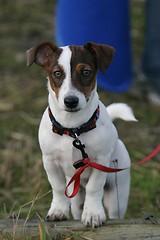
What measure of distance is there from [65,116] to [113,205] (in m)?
0.79

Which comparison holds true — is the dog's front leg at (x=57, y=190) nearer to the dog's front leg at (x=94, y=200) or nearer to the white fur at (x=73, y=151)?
the white fur at (x=73, y=151)

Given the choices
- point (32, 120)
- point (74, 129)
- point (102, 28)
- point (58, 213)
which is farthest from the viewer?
point (102, 28)

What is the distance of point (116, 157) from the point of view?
11.5 feet

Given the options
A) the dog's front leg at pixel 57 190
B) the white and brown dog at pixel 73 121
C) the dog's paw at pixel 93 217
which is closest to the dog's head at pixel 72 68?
the white and brown dog at pixel 73 121

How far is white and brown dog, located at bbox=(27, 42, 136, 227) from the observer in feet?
9.77

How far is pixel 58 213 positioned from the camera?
329 cm

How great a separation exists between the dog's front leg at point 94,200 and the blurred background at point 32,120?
0.24m

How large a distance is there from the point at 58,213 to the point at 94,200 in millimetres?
224

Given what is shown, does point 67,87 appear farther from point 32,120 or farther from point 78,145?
point 32,120

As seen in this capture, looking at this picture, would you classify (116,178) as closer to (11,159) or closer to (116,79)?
(11,159)

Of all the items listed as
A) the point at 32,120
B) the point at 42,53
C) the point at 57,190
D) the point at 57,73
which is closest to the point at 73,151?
the point at 57,190

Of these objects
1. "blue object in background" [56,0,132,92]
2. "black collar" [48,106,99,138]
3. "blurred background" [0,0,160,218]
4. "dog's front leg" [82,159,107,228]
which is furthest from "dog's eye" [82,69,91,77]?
"blue object in background" [56,0,132,92]

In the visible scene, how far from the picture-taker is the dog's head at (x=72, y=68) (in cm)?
293

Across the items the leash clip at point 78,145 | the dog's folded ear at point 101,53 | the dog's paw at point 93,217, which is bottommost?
the dog's paw at point 93,217
